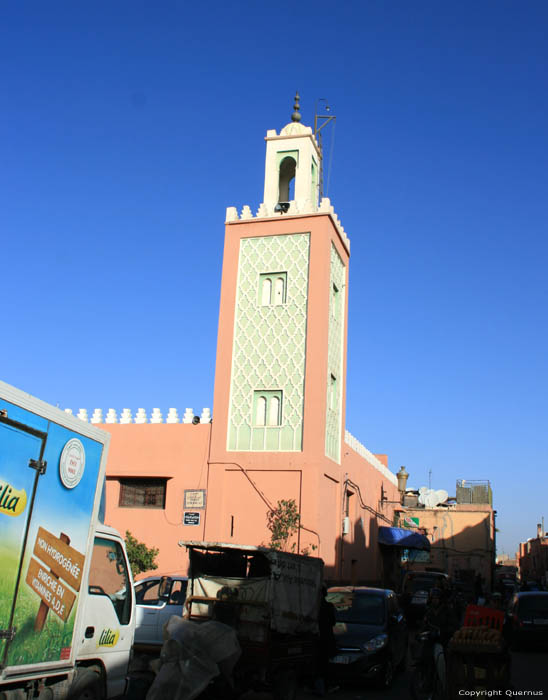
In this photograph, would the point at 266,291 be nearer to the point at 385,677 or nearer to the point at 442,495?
the point at 385,677

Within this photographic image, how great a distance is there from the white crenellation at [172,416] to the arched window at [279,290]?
4681 mm

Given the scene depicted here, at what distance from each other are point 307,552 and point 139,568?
518cm

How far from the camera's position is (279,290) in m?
23.0

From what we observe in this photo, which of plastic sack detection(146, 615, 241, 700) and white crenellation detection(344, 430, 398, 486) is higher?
white crenellation detection(344, 430, 398, 486)

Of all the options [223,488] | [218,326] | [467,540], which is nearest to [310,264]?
[218,326]

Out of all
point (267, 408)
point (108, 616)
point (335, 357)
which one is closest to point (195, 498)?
point (267, 408)

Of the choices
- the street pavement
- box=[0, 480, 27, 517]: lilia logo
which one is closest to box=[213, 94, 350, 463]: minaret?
the street pavement

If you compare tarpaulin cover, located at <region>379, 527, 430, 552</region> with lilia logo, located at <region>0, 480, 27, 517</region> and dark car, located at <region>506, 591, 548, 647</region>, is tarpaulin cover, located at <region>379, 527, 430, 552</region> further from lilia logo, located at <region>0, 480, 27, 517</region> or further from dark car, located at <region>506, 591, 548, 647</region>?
lilia logo, located at <region>0, 480, 27, 517</region>

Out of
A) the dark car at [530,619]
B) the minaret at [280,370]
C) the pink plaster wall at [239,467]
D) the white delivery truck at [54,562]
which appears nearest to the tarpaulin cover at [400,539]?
the pink plaster wall at [239,467]

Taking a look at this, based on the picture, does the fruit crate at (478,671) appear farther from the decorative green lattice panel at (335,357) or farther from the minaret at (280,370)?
the decorative green lattice panel at (335,357)

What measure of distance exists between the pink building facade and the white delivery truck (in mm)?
13275

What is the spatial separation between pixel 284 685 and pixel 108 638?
113 inches

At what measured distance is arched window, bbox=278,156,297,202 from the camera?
2595cm

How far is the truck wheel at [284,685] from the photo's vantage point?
9.38 m
